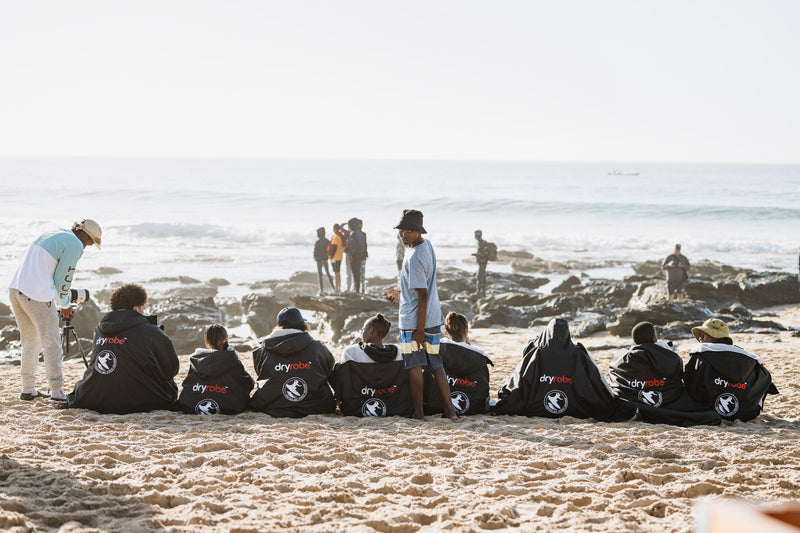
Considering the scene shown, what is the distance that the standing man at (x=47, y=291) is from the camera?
604 centimetres

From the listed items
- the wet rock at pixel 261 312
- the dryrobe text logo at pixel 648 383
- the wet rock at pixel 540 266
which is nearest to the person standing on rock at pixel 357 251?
the wet rock at pixel 261 312

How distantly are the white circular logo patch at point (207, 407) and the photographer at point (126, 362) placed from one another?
30 cm

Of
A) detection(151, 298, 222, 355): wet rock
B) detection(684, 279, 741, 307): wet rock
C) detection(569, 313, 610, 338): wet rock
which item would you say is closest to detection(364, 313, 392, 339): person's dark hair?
detection(151, 298, 222, 355): wet rock

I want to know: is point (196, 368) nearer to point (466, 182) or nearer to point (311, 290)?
point (311, 290)

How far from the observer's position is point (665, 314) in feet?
44.0

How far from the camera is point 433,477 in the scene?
14.3 ft

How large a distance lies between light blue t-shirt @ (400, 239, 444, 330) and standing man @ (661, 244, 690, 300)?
36.3ft

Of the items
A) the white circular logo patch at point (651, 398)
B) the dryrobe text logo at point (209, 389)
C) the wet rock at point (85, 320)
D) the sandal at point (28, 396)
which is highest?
the dryrobe text logo at point (209, 389)

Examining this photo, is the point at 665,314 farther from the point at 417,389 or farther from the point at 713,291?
the point at 417,389

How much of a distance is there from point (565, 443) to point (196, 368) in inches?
122

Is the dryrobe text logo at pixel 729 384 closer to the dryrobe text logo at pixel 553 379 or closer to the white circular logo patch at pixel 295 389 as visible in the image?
the dryrobe text logo at pixel 553 379

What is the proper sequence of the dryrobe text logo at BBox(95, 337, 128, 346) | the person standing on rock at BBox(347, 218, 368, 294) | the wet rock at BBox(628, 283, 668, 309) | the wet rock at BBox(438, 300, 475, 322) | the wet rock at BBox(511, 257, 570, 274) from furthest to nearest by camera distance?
the wet rock at BBox(511, 257, 570, 274)
the wet rock at BBox(628, 283, 668, 309)
the person standing on rock at BBox(347, 218, 368, 294)
the wet rock at BBox(438, 300, 475, 322)
the dryrobe text logo at BBox(95, 337, 128, 346)

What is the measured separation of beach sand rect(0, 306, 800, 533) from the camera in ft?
12.0

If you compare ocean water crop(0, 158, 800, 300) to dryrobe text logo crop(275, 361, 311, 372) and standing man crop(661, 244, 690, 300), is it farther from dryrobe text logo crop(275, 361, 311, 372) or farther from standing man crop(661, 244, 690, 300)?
dryrobe text logo crop(275, 361, 311, 372)
